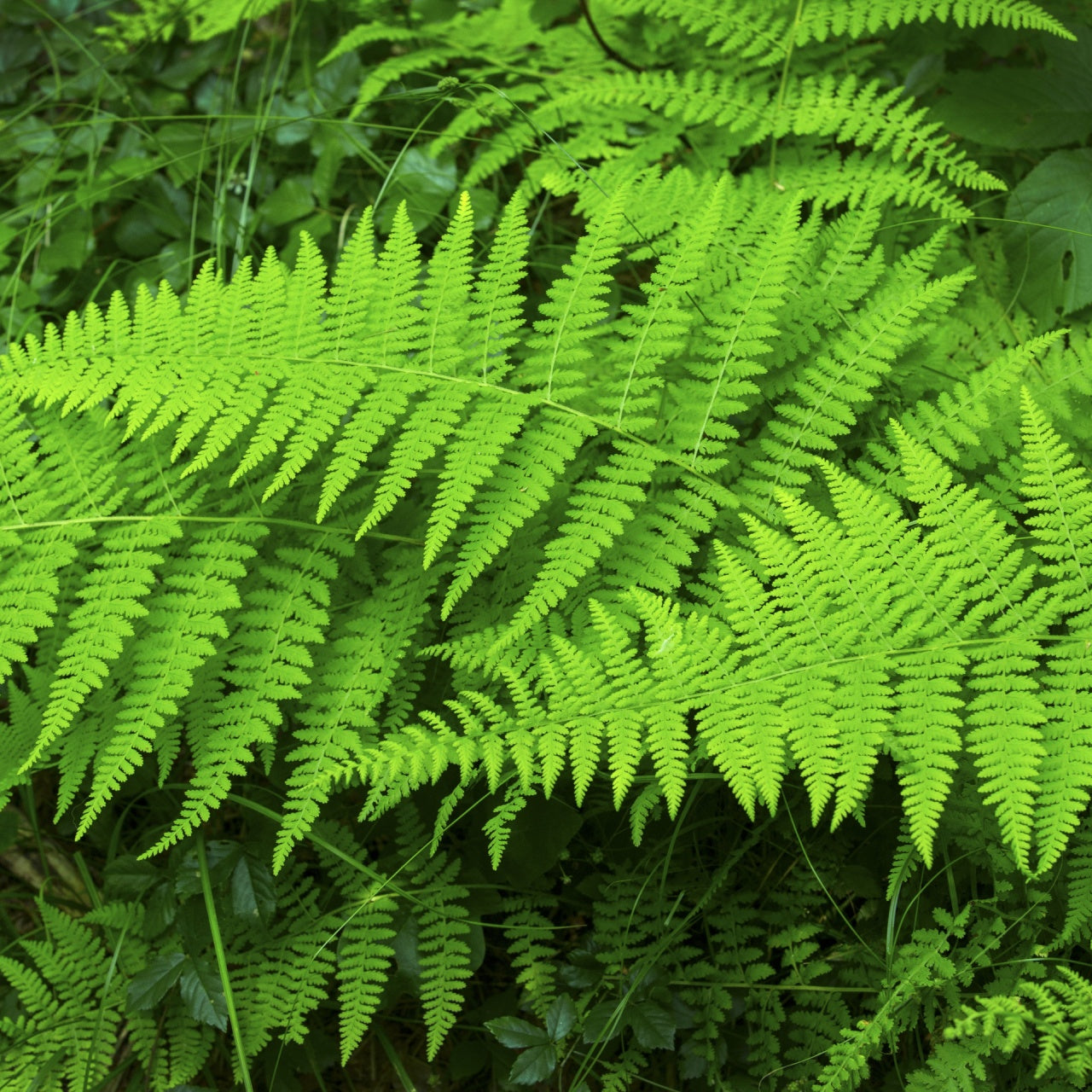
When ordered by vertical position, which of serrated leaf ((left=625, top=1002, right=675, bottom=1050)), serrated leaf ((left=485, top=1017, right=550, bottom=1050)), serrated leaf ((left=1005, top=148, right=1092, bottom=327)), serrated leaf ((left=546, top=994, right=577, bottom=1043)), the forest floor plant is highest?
serrated leaf ((left=1005, top=148, right=1092, bottom=327))

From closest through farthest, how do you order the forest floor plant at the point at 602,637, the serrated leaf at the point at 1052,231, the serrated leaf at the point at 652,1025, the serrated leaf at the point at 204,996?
the forest floor plant at the point at 602,637 < the serrated leaf at the point at 652,1025 < the serrated leaf at the point at 204,996 < the serrated leaf at the point at 1052,231

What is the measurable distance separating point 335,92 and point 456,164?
21.8 inches

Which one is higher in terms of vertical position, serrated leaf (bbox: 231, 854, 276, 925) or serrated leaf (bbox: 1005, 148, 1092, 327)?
serrated leaf (bbox: 1005, 148, 1092, 327)

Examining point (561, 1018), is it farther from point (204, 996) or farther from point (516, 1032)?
point (204, 996)

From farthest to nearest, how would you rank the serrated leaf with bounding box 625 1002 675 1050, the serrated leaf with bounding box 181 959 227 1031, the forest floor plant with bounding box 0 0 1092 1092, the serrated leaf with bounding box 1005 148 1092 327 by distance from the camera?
the serrated leaf with bounding box 1005 148 1092 327 < the serrated leaf with bounding box 181 959 227 1031 < the serrated leaf with bounding box 625 1002 675 1050 < the forest floor plant with bounding box 0 0 1092 1092

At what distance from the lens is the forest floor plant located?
1888mm

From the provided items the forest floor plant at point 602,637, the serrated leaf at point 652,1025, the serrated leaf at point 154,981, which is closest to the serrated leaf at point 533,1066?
the forest floor plant at point 602,637

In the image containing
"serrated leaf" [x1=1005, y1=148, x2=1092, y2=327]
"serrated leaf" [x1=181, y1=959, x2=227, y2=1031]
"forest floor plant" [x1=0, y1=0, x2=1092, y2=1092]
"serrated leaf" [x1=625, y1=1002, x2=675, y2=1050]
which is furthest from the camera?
"serrated leaf" [x1=1005, y1=148, x2=1092, y2=327]

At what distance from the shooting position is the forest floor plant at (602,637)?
6.19ft

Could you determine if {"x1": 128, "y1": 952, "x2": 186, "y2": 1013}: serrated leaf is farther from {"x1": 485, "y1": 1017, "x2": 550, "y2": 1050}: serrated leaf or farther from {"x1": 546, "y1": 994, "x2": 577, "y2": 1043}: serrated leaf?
{"x1": 546, "y1": 994, "x2": 577, "y2": 1043}: serrated leaf

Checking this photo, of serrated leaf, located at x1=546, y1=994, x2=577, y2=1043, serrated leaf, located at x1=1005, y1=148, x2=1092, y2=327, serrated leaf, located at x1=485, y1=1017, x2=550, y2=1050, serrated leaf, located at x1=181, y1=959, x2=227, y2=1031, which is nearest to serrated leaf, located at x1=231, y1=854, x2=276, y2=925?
serrated leaf, located at x1=181, y1=959, x2=227, y2=1031

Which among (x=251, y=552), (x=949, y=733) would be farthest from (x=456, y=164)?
(x=949, y=733)

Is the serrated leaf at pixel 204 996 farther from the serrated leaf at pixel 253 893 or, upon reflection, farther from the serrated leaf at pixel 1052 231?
the serrated leaf at pixel 1052 231

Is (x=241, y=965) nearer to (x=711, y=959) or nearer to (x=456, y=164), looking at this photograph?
(x=711, y=959)
